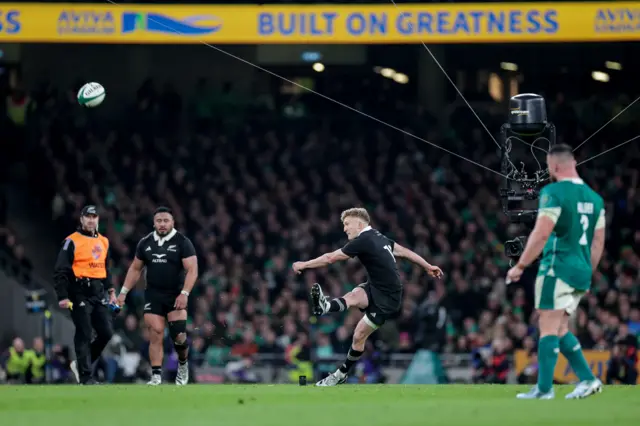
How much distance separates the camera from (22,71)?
32594mm

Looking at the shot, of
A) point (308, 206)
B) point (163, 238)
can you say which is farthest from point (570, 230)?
point (308, 206)

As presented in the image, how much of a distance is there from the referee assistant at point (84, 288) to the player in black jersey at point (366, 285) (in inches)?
116

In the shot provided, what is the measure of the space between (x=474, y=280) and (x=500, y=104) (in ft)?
21.9

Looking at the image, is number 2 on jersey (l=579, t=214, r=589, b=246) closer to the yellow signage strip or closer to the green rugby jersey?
the green rugby jersey

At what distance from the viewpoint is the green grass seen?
10594mm

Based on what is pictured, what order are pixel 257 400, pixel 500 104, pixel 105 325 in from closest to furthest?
pixel 257 400 → pixel 105 325 → pixel 500 104

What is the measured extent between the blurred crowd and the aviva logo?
4753mm

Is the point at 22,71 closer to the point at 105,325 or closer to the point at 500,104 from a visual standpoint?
the point at 500,104

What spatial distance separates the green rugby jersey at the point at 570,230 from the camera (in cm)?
1206

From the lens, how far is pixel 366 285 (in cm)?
1622

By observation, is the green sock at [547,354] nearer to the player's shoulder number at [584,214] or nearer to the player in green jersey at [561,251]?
the player in green jersey at [561,251]

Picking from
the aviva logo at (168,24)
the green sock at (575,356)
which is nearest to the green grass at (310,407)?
the green sock at (575,356)

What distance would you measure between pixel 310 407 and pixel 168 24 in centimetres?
1412

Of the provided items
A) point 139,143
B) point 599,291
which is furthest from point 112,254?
point 599,291
